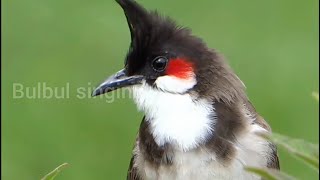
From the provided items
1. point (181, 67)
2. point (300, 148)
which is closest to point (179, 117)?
point (181, 67)

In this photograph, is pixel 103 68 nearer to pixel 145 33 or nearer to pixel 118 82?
pixel 118 82

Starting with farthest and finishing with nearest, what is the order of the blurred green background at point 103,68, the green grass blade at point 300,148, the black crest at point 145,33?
1. the blurred green background at point 103,68
2. the black crest at point 145,33
3. the green grass blade at point 300,148

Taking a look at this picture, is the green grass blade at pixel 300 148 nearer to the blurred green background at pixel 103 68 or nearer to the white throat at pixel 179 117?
the white throat at pixel 179 117

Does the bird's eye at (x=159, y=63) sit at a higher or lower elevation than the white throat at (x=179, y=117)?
higher

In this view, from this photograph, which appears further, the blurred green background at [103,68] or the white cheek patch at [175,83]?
the blurred green background at [103,68]

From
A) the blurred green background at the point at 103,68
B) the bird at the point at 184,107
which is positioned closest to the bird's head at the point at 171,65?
the bird at the point at 184,107

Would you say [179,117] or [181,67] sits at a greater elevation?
[181,67]

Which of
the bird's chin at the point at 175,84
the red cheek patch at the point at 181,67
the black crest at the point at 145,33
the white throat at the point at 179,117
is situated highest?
the black crest at the point at 145,33

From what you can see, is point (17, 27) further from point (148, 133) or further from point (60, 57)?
point (148, 133)
